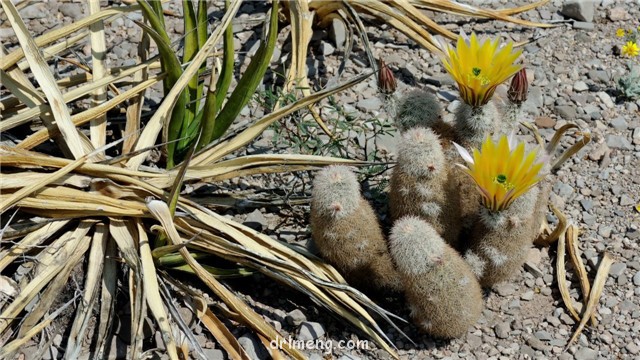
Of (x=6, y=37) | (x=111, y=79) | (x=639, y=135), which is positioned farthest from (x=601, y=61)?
(x=6, y=37)

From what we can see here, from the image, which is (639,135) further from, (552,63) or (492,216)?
(492,216)

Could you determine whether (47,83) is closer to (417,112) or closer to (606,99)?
(417,112)

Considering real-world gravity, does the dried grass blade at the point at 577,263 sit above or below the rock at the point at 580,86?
below

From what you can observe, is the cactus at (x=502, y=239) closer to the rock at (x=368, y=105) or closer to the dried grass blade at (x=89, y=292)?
the rock at (x=368, y=105)

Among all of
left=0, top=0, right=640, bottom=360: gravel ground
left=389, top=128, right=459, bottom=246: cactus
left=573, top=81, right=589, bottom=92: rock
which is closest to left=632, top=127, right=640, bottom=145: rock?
left=0, top=0, right=640, bottom=360: gravel ground

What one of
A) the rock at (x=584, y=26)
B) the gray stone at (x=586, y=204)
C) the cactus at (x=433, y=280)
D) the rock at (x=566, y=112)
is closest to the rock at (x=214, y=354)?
the cactus at (x=433, y=280)

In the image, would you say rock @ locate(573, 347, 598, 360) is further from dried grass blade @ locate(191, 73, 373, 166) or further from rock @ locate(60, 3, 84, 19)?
rock @ locate(60, 3, 84, 19)
